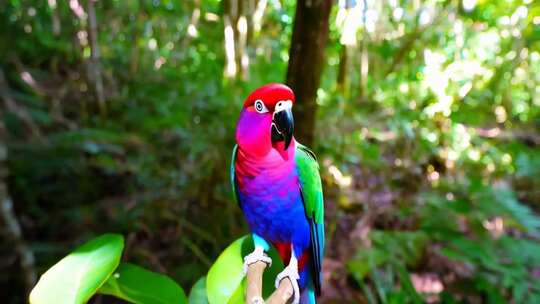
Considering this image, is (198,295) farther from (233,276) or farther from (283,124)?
(283,124)

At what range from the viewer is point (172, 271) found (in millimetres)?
1811

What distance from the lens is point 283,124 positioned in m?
0.62

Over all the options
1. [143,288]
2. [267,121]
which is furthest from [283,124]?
[143,288]

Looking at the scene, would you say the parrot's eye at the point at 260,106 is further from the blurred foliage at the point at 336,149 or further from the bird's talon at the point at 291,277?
the blurred foliage at the point at 336,149

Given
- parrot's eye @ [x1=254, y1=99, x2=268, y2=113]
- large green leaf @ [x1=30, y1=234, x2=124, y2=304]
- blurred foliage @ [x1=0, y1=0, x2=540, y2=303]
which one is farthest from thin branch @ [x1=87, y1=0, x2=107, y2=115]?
parrot's eye @ [x1=254, y1=99, x2=268, y2=113]

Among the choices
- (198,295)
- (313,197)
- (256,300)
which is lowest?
(198,295)

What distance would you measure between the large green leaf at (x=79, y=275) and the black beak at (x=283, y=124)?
0.33 metres

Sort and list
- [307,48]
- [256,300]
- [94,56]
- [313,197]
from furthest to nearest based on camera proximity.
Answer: [94,56] < [307,48] < [313,197] < [256,300]

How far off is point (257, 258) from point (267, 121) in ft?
0.78

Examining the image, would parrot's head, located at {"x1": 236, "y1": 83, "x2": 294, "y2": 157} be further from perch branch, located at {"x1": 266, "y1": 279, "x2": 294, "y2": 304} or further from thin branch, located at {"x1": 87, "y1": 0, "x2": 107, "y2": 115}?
thin branch, located at {"x1": 87, "y1": 0, "x2": 107, "y2": 115}

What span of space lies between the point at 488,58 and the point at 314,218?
2.49 metres

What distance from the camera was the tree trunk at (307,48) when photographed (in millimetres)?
1097

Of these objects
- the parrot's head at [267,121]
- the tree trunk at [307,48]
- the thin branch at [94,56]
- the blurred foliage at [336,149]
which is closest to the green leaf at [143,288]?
the parrot's head at [267,121]

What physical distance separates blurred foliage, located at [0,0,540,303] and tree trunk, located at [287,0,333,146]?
256 mm
